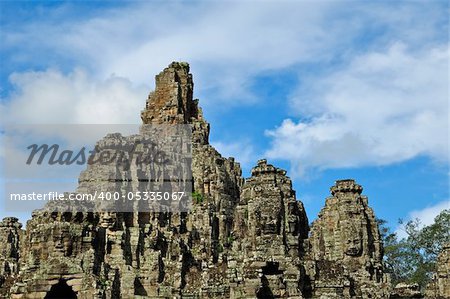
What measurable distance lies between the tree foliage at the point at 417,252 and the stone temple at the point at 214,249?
51.3 ft

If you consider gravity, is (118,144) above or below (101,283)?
above

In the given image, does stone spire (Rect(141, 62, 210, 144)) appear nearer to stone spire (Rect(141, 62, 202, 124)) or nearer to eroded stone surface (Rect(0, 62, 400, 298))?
stone spire (Rect(141, 62, 202, 124))

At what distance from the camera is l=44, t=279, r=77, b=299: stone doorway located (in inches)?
716

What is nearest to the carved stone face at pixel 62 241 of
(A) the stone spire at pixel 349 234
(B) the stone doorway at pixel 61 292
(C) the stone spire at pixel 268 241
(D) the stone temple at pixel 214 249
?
(D) the stone temple at pixel 214 249

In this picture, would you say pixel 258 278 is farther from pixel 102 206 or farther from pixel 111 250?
pixel 102 206

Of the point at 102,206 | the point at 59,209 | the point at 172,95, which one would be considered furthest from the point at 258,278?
the point at 172,95

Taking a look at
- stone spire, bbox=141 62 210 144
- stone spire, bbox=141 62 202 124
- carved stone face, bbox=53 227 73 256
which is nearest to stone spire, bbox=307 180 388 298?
carved stone face, bbox=53 227 73 256

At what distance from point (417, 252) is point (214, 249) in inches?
821

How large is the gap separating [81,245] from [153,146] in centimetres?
3822

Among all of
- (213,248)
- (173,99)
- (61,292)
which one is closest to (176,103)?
(173,99)

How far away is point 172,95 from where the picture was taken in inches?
2921

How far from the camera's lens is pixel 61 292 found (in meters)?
18.5

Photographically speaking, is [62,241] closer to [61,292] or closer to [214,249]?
[61,292]

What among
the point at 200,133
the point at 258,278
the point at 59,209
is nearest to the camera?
the point at 258,278
